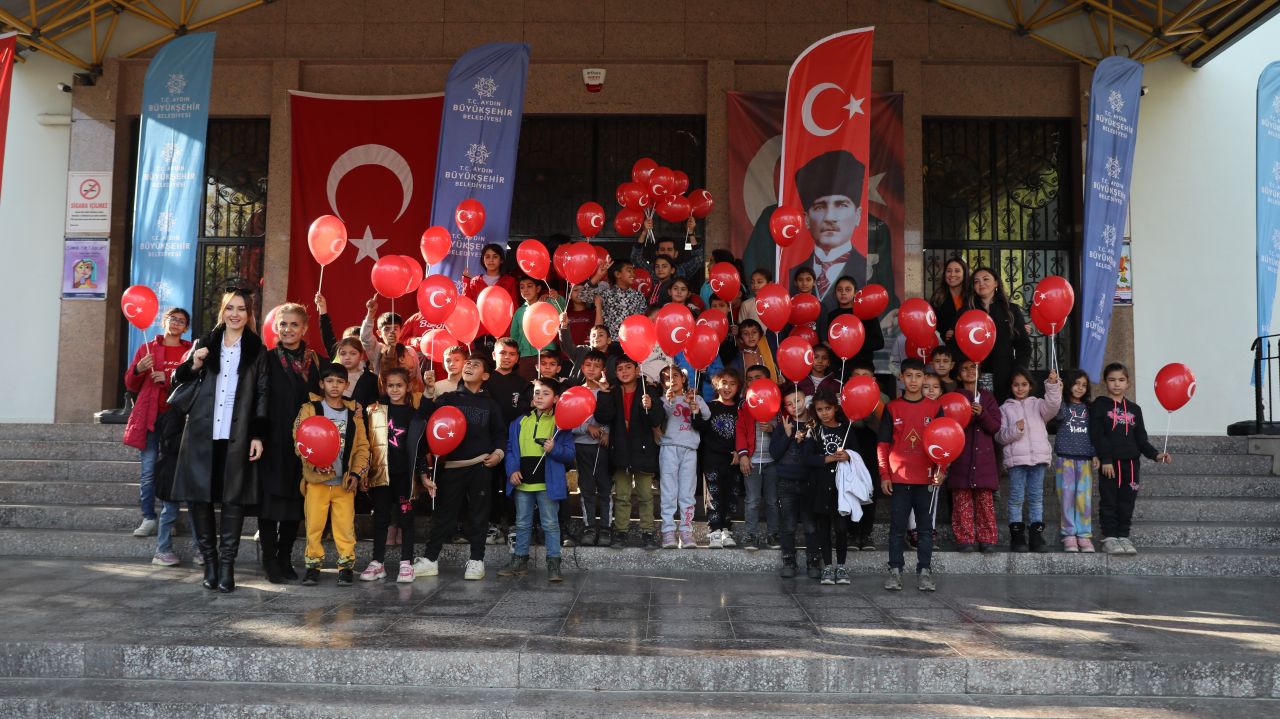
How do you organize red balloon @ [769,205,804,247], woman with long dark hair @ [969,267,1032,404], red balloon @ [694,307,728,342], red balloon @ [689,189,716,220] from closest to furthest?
red balloon @ [694,307,728,342] < woman with long dark hair @ [969,267,1032,404] < red balloon @ [769,205,804,247] < red balloon @ [689,189,716,220]

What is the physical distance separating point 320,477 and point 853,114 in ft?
19.9

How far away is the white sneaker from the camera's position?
6949 millimetres

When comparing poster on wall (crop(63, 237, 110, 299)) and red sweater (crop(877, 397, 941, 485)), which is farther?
poster on wall (crop(63, 237, 110, 299))

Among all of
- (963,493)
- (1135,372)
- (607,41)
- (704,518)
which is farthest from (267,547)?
(1135,372)

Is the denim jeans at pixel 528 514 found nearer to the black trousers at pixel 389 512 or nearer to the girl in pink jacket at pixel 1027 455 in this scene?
the black trousers at pixel 389 512

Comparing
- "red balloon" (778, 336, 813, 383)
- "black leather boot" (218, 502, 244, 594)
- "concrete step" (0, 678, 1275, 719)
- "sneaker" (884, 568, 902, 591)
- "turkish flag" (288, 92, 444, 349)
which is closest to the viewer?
"concrete step" (0, 678, 1275, 719)

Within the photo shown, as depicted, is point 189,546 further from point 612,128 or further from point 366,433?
point 612,128

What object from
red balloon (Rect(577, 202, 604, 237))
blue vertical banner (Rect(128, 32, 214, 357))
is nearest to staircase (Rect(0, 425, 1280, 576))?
blue vertical banner (Rect(128, 32, 214, 357))

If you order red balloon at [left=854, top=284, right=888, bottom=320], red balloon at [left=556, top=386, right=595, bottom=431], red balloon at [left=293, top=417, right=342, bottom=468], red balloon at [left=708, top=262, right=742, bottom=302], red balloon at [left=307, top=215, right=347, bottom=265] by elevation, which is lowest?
red balloon at [left=293, top=417, right=342, bottom=468]

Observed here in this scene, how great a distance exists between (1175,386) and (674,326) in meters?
3.98

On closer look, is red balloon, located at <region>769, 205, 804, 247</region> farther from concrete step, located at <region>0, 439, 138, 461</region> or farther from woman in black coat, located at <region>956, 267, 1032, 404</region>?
concrete step, located at <region>0, 439, 138, 461</region>

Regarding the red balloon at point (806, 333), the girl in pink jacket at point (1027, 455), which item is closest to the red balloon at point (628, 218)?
the red balloon at point (806, 333)

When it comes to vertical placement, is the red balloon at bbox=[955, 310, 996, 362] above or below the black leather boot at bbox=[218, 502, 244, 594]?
above

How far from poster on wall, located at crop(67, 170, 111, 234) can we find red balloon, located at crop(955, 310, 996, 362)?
32.8ft
